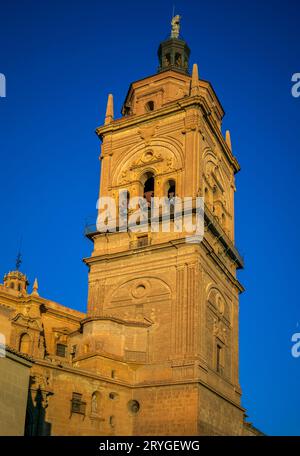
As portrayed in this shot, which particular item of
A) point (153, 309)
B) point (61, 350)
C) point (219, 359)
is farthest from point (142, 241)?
point (61, 350)

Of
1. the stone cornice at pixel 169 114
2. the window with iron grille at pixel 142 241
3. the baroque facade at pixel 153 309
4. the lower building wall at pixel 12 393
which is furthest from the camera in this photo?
the stone cornice at pixel 169 114

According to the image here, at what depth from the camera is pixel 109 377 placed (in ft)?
121

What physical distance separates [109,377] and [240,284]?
14255 mm

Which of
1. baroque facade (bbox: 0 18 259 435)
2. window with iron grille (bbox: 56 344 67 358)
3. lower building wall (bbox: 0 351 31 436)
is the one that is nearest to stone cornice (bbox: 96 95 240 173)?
baroque facade (bbox: 0 18 259 435)

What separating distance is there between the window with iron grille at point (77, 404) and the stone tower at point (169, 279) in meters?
2.73

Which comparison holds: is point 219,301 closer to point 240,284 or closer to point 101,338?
point 240,284

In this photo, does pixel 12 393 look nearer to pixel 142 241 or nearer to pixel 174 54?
pixel 142 241

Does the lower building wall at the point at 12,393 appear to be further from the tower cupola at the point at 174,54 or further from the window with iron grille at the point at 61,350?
the tower cupola at the point at 174,54

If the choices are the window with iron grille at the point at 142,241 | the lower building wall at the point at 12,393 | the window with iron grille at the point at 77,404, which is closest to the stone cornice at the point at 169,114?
the window with iron grille at the point at 142,241

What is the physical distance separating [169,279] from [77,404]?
32.9ft

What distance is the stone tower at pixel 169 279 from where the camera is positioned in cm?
3762

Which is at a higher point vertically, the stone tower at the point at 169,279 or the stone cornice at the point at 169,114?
the stone cornice at the point at 169,114
